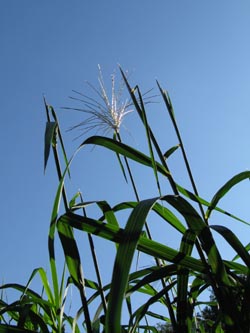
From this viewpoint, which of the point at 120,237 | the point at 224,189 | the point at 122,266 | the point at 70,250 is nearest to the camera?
the point at 122,266

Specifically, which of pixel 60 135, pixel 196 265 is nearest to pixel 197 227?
pixel 196 265

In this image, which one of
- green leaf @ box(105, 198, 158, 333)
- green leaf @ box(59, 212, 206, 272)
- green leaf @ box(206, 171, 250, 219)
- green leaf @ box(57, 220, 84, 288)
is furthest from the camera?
green leaf @ box(206, 171, 250, 219)

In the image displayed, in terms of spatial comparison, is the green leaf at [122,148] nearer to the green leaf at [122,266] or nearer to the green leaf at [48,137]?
the green leaf at [48,137]

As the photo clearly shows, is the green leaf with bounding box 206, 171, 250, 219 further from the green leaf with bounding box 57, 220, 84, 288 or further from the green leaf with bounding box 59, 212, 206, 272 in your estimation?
the green leaf with bounding box 57, 220, 84, 288

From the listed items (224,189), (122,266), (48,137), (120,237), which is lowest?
(122,266)

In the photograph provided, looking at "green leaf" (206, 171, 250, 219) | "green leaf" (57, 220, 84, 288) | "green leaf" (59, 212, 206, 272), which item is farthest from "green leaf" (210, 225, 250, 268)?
"green leaf" (57, 220, 84, 288)

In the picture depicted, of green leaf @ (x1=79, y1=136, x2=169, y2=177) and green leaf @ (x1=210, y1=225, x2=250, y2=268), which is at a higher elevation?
green leaf @ (x1=79, y1=136, x2=169, y2=177)

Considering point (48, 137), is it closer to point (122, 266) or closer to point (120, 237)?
point (120, 237)

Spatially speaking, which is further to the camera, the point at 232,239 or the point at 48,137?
the point at 48,137

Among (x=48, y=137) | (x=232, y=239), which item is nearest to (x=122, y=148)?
(x=48, y=137)

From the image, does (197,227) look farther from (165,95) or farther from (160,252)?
(165,95)

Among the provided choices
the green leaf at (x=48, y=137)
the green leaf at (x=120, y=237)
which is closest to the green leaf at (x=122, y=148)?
the green leaf at (x=48, y=137)
